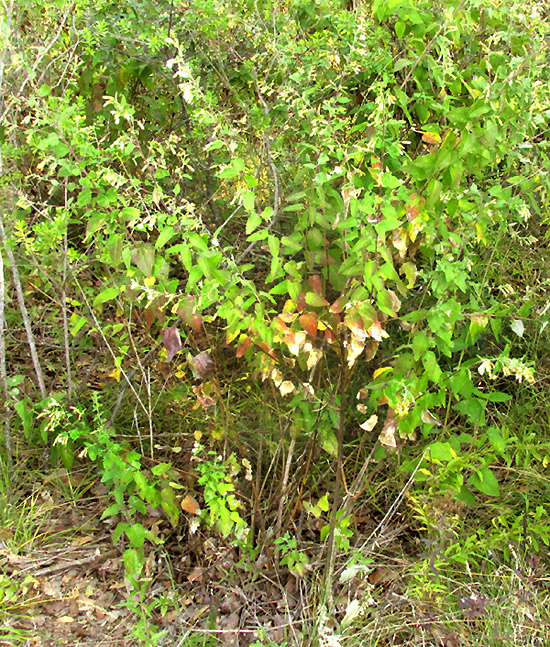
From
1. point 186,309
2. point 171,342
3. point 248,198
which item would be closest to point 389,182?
point 248,198

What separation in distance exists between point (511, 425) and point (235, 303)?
1441mm

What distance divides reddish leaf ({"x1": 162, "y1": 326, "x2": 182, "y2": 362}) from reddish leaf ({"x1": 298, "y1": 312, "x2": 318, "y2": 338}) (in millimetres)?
377

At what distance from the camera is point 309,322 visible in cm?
181

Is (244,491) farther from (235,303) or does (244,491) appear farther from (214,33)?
(214,33)

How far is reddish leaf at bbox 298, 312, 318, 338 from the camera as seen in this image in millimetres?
1807

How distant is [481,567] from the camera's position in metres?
2.10

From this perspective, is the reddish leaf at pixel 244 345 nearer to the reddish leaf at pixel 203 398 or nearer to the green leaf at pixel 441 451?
the reddish leaf at pixel 203 398

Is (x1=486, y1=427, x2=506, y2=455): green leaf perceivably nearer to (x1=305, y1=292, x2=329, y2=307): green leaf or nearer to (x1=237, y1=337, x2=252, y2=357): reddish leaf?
(x1=305, y1=292, x2=329, y2=307): green leaf

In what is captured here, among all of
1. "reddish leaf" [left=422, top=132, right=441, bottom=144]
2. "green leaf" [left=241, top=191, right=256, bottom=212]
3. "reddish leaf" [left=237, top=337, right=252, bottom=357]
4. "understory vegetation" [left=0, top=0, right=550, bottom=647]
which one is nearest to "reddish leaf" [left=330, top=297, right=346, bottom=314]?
"understory vegetation" [left=0, top=0, right=550, bottom=647]

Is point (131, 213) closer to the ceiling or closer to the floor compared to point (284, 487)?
closer to the ceiling

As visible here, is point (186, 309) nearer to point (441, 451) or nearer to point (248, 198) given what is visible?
point (248, 198)

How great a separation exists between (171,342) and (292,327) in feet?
1.22

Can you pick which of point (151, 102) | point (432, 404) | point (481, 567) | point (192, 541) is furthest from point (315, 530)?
point (151, 102)

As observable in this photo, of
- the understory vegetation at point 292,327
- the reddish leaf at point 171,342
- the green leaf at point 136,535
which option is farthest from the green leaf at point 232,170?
the green leaf at point 136,535
